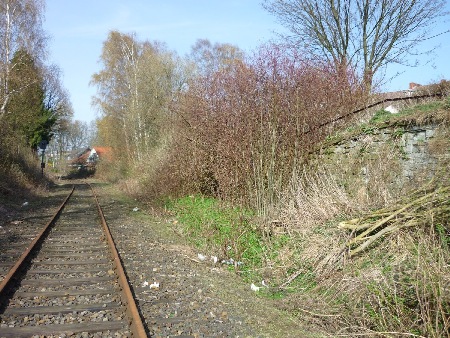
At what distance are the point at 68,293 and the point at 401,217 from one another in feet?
16.1

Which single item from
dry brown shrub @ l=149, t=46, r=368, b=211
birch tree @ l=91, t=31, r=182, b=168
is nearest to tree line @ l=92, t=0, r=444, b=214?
dry brown shrub @ l=149, t=46, r=368, b=211

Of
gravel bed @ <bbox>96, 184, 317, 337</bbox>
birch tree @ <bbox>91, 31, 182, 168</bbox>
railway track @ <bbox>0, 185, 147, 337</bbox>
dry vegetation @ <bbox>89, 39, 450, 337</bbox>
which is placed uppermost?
birch tree @ <bbox>91, 31, 182, 168</bbox>

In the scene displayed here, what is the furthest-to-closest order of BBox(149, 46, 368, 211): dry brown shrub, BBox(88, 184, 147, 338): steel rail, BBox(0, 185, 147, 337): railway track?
1. BBox(149, 46, 368, 211): dry brown shrub
2. BBox(0, 185, 147, 337): railway track
3. BBox(88, 184, 147, 338): steel rail

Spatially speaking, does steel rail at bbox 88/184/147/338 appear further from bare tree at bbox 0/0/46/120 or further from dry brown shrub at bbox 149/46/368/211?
bare tree at bbox 0/0/46/120

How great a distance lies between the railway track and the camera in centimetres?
475

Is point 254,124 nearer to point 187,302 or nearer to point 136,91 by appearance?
point 187,302

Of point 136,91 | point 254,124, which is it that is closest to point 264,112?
point 254,124

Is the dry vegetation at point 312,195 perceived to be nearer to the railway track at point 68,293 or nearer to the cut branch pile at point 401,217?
the cut branch pile at point 401,217

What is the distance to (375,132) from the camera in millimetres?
9195

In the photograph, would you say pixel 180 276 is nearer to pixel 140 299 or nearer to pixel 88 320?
pixel 140 299

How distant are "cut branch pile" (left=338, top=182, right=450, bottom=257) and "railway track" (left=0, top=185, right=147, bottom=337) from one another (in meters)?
3.37

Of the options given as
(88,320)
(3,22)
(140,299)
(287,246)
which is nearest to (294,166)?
(287,246)

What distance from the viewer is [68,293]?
19.6 ft

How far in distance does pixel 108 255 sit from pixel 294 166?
4796 mm
